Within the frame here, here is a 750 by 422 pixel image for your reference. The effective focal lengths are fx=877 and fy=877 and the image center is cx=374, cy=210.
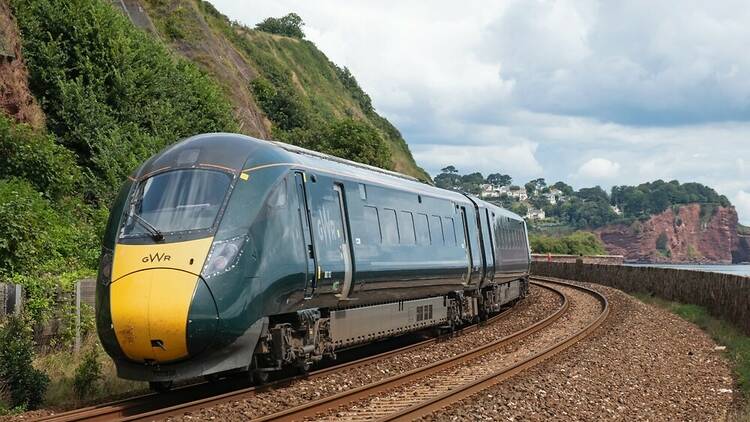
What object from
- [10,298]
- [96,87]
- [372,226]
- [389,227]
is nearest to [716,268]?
[96,87]

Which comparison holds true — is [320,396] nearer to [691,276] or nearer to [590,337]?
[590,337]

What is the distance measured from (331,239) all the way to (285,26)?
382 ft

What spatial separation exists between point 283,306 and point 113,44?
74.5ft

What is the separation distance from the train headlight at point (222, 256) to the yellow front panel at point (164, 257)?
0.08m

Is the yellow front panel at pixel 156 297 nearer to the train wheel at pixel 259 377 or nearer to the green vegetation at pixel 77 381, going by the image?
the green vegetation at pixel 77 381

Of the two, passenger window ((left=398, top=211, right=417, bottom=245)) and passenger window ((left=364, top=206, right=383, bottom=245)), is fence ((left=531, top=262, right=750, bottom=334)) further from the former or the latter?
passenger window ((left=364, top=206, right=383, bottom=245))

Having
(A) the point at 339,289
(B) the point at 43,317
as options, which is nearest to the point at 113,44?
(B) the point at 43,317

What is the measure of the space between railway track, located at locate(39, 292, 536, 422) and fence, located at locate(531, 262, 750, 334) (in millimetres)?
15126

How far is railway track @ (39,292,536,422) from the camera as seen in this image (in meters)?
10.6

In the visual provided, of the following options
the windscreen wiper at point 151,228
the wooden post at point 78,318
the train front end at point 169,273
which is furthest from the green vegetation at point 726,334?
the wooden post at point 78,318

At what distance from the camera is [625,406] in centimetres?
1307

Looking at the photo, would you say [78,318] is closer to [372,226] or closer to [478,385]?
[372,226]

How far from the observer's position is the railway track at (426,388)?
1141cm

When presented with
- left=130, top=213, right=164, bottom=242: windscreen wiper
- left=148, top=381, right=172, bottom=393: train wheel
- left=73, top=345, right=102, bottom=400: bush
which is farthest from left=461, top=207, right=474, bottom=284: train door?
left=130, top=213, right=164, bottom=242: windscreen wiper
